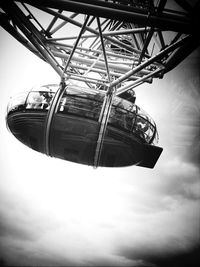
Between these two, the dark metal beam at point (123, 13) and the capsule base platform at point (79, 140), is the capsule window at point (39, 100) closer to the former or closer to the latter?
the capsule base platform at point (79, 140)

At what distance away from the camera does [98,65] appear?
29.4 ft

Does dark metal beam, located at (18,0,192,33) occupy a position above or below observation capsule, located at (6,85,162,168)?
above

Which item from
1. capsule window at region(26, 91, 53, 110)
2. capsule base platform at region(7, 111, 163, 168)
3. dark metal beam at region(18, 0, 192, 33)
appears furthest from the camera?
capsule window at region(26, 91, 53, 110)

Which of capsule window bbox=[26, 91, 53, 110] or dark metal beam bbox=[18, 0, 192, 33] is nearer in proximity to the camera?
dark metal beam bbox=[18, 0, 192, 33]

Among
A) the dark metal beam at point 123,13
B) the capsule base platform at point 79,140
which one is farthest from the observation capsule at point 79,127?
the dark metal beam at point 123,13

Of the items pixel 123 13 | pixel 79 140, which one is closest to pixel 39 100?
pixel 79 140

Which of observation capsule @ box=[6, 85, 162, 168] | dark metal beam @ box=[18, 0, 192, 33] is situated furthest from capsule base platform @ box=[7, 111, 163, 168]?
dark metal beam @ box=[18, 0, 192, 33]

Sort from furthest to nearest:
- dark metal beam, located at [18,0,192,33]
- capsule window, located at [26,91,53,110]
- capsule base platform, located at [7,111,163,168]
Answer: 1. capsule window, located at [26,91,53,110]
2. capsule base platform, located at [7,111,163,168]
3. dark metal beam, located at [18,0,192,33]

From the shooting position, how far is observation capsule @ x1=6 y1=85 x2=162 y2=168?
655 centimetres

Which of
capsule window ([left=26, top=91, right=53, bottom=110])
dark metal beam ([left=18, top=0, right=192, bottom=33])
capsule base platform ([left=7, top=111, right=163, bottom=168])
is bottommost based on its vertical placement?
capsule base platform ([left=7, top=111, right=163, bottom=168])

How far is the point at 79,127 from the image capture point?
21.6 feet

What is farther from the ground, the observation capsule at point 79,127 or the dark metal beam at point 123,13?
the dark metal beam at point 123,13

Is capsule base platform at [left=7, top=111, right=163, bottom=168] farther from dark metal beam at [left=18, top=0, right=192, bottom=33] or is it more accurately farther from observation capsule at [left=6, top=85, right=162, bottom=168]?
dark metal beam at [left=18, top=0, right=192, bottom=33]

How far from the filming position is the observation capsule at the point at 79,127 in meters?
6.55
